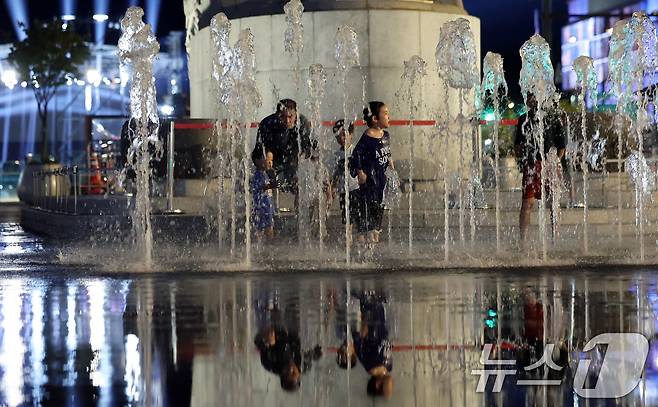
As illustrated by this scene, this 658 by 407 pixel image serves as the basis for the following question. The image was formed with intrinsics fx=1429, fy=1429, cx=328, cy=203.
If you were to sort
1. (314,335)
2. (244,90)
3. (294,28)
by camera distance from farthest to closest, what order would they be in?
(294,28)
(244,90)
(314,335)

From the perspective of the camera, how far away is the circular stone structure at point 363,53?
20.3m

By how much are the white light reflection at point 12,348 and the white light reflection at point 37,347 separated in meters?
0.05

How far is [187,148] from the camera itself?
64.2ft

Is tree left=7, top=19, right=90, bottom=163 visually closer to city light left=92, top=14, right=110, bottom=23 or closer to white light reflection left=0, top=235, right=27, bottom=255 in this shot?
city light left=92, top=14, right=110, bottom=23

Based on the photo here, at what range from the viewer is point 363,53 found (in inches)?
800

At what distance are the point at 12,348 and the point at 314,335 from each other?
1575 millimetres

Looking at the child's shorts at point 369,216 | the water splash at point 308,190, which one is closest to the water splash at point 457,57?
the water splash at point 308,190

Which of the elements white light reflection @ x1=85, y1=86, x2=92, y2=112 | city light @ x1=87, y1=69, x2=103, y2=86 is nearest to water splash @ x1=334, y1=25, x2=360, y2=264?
city light @ x1=87, y1=69, x2=103, y2=86

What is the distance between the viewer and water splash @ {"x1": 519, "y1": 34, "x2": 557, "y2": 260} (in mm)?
14453

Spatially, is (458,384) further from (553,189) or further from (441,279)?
(553,189)

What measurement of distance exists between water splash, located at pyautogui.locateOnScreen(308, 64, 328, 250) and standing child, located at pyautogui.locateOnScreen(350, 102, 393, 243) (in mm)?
778

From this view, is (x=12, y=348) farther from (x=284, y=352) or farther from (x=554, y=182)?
(x=554, y=182)

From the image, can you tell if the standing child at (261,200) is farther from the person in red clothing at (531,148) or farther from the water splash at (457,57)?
the water splash at (457,57)

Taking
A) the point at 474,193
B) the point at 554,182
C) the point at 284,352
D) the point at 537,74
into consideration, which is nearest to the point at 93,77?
the point at 474,193
